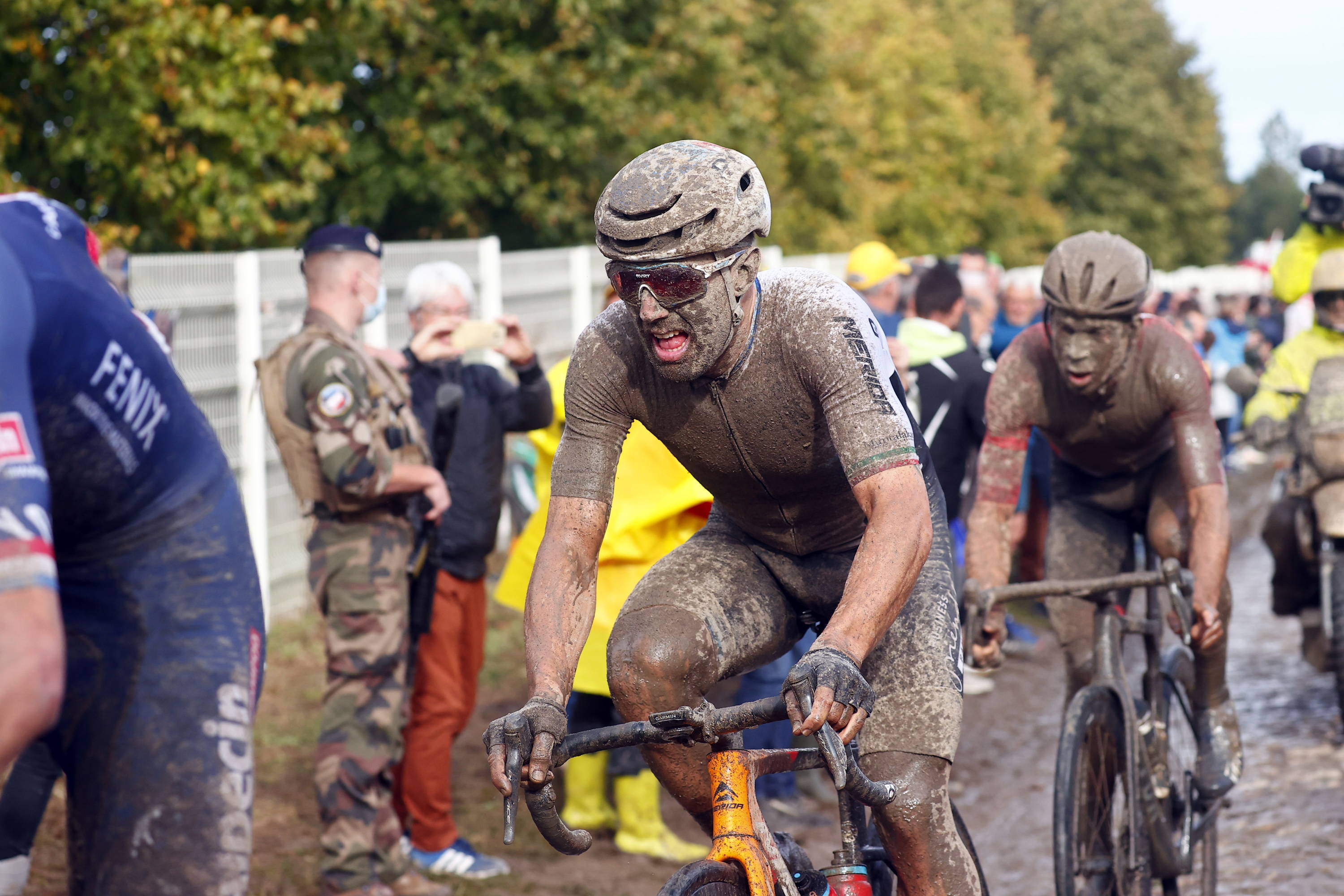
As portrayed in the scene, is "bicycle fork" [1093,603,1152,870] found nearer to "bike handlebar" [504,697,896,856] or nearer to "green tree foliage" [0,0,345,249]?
"bike handlebar" [504,697,896,856]

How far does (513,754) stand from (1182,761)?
3.31 meters

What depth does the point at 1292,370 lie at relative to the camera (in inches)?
307

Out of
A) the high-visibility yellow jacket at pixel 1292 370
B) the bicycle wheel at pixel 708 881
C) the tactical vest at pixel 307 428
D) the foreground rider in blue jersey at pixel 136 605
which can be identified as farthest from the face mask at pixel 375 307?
the high-visibility yellow jacket at pixel 1292 370

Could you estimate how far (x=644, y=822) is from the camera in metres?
6.15

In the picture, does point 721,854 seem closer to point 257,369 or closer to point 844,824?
point 844,824

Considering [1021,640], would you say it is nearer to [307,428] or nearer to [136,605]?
[307,428]

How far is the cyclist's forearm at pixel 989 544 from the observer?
5.11 m

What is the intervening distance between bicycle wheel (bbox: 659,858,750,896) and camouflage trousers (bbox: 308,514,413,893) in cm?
253

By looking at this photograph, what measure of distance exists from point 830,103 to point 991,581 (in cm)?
2692

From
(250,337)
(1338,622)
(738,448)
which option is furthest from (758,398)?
(250,337)

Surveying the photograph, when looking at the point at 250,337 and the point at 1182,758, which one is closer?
the point at 1182,758

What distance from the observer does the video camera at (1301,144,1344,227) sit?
338 inches

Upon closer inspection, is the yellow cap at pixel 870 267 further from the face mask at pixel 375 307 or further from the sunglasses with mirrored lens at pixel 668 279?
the sunglasses with mirrored lens at pixel 668 279

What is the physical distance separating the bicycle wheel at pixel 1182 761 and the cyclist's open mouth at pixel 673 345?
269 cm
